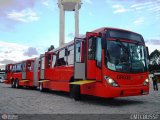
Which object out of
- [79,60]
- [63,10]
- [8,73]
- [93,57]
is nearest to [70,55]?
[79,60]

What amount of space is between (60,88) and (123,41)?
21.1 ft

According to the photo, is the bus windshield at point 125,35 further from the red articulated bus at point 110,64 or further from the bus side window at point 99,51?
the bus side window at point 99,51

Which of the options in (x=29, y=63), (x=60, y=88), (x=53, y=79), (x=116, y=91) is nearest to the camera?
(x=116, y=91)

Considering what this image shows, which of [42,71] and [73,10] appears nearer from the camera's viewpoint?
[42,71]

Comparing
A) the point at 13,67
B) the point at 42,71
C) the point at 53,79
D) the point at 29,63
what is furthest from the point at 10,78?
the point at 53,79

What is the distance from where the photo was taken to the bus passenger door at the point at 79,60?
1588 centimetres

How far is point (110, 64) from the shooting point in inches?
558

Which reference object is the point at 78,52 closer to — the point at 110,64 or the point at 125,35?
the point at 125,35

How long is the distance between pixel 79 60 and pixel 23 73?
16.4 metres

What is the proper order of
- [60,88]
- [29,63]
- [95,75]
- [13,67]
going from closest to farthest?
[95,75], [60,88], [29,63], [13,67]

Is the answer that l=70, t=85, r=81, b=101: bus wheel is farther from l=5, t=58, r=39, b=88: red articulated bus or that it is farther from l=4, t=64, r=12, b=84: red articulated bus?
l=4, t=64, r=12, b=84: red articulated bus

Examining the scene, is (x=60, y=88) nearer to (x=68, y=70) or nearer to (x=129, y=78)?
(x=68, y=70)

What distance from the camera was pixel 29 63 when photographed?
3078cm

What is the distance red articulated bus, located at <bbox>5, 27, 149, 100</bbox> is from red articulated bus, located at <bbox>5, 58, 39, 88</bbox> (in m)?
12.5
